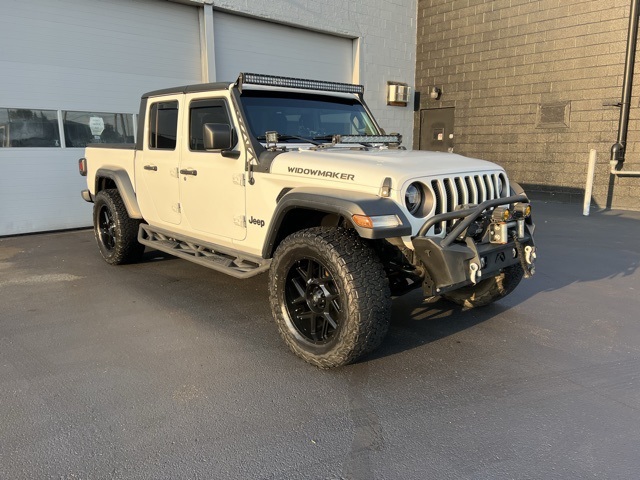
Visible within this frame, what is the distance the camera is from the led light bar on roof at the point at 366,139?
434cm

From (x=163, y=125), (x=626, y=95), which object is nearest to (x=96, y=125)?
(x=163, y=125)

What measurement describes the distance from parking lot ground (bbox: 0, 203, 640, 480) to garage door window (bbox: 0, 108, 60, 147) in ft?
12.5

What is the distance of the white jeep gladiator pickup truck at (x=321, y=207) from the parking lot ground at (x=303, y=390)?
405mm

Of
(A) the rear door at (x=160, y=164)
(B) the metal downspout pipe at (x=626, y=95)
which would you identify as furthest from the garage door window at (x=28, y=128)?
(B) the metal downspout pipe at (x=626, y=95)

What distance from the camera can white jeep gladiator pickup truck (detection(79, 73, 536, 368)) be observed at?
3076 mm

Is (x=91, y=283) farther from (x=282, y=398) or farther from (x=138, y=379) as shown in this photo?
(x=282, y=398)

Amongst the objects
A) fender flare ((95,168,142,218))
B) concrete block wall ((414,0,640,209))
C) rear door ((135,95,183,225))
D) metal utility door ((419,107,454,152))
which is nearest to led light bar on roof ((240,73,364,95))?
rear door ((135,95,183,225))

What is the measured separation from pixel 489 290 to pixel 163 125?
3656 millimetres

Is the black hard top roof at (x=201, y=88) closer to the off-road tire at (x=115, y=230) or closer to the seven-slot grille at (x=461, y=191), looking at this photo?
the off-road tire at (x=115, y=230)

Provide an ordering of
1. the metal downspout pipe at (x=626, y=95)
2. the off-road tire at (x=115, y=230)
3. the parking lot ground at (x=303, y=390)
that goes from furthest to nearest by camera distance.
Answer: the metal downspout pipe at (x=626, y=95) → the off-road tire at (x=115, y=230) → the parking lot ground at (x=303, y=390)

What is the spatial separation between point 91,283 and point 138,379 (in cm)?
264

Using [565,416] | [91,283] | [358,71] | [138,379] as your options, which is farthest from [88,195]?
[358,71]

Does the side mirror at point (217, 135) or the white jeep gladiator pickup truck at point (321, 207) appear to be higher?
the side mirror at point (217, 135)

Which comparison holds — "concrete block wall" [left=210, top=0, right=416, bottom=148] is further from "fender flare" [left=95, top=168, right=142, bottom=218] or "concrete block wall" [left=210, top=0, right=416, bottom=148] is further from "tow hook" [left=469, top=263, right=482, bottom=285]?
"tow hook" [left=469, top=263, right=482, bottom=285]
